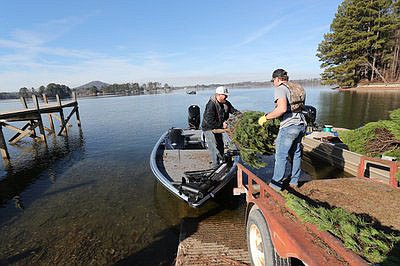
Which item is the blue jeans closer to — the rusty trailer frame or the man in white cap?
the rusty trailer frame

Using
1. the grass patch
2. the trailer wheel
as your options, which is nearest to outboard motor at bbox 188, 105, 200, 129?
the trailer wheel

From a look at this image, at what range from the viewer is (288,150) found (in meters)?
3.59

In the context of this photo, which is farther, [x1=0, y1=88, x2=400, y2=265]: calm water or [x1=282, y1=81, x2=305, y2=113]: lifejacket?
[x1=0, y1=88, x2=400, y2=265]: calm water

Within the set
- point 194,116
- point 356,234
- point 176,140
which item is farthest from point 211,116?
point 194,116

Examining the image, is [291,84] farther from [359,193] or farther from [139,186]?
[139,186]

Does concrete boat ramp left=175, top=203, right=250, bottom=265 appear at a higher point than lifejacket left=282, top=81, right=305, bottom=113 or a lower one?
lower

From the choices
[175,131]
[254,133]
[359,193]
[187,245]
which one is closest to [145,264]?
[187,245]

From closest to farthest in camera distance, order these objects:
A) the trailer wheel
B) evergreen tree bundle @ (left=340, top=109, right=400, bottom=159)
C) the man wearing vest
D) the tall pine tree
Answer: the trailer wheel
the man wearing vest
evergreen tree bundle @ (left=340, top=109, right=400, bottom=159)
the tall pine tree

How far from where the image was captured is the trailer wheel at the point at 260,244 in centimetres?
237

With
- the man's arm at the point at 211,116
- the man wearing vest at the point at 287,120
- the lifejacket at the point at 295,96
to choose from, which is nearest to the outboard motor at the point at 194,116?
the man's arm at the point at 211,116

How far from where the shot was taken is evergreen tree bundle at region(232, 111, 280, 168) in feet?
14.3

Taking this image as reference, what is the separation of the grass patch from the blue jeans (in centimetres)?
139

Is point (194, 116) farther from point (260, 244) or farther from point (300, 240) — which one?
point (300, 240)

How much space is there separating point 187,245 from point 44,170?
962 centimetres
